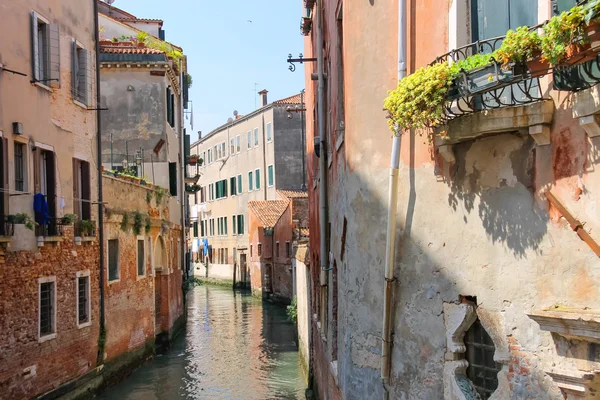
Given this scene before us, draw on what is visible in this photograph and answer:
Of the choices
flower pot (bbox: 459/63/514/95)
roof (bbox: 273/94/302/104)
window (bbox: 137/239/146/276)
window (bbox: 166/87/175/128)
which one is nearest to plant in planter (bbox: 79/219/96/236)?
window (bbox: 137/239/146/276)

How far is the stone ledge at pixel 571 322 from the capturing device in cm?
407

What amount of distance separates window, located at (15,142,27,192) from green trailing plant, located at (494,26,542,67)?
1013cm

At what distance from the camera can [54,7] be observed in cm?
1413

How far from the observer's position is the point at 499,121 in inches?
184

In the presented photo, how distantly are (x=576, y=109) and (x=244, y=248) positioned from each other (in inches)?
1713

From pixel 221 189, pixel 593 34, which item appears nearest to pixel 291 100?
pixel 221 189

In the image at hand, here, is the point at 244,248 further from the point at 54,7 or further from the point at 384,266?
the point at 384,266

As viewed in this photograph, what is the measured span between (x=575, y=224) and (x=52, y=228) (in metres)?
11.2

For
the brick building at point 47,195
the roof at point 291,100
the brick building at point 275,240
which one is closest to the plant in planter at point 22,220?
the brick building at point 47,195

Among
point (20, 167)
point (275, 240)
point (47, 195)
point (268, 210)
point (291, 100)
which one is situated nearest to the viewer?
point (20, 167)

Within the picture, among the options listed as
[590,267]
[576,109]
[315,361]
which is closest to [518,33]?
[576,109]

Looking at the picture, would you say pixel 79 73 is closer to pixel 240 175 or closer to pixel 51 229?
pixel 51 229

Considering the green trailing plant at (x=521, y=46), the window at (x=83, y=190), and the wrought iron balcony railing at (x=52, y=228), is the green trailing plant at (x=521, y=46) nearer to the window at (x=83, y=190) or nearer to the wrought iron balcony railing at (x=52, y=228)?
the wrought iron balcony railing at (x=52, y=228)

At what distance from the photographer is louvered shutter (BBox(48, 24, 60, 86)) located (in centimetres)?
1364
